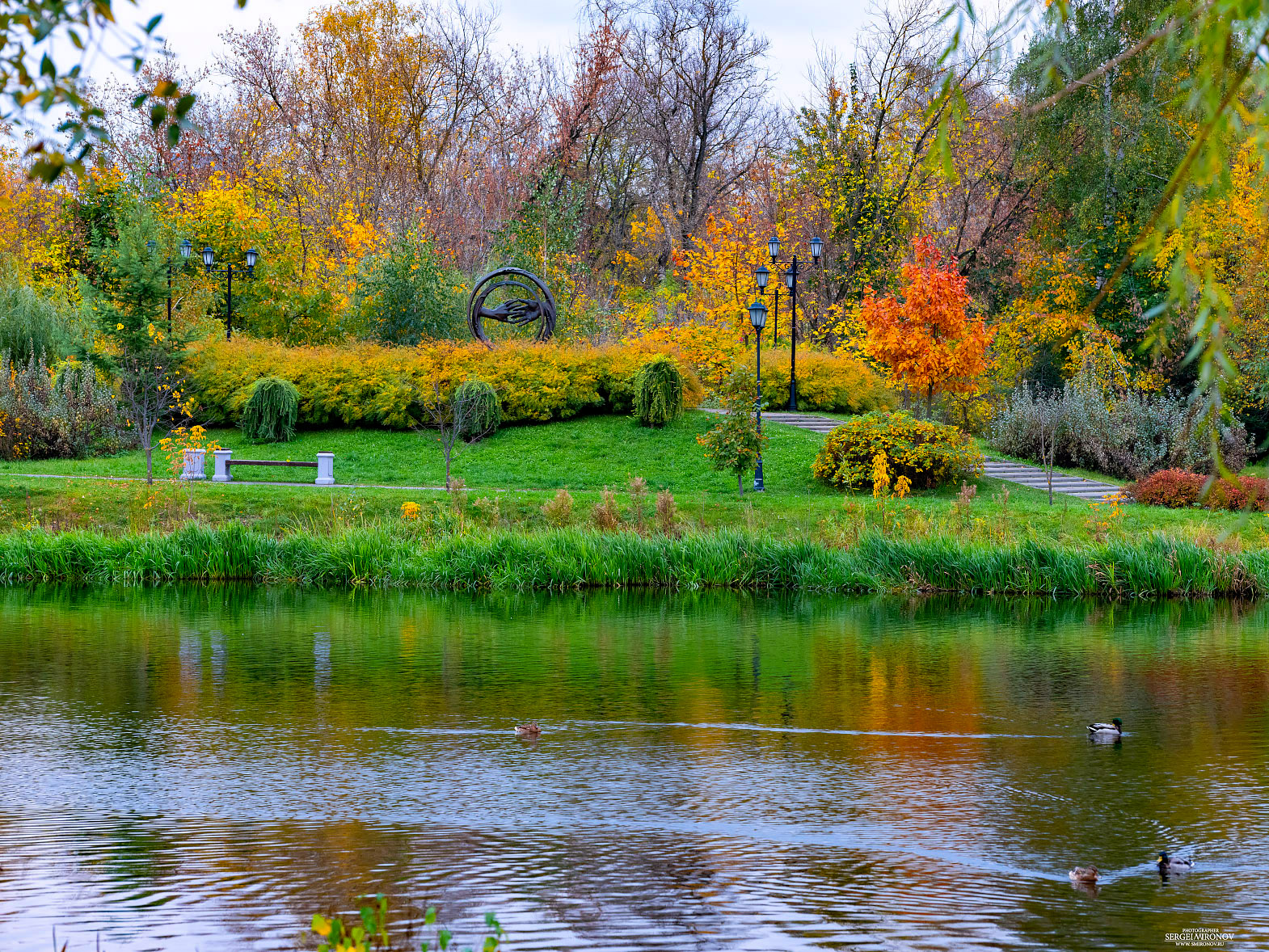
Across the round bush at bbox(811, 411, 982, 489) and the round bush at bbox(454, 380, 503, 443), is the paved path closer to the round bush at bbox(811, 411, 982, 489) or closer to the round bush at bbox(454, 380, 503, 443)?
the round bush at bbox(811, 411, 982, 489)

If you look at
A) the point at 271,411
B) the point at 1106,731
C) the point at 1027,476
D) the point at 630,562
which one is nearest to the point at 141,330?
the point at 271,411

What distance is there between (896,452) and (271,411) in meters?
14.9

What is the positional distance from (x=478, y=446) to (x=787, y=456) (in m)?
7.20

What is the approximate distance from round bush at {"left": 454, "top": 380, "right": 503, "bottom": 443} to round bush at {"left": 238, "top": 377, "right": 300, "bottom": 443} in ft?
13.6

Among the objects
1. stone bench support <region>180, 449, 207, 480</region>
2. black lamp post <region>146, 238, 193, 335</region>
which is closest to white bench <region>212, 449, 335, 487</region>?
stone bench support <region>180, 449, 207, 480</region>

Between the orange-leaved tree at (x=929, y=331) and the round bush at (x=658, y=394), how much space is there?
207 inches

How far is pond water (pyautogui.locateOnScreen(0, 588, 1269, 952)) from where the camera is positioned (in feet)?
21.7

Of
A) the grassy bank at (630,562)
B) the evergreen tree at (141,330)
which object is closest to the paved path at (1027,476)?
the grassy bank at (630,562)

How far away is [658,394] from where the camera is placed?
31234 millimetres

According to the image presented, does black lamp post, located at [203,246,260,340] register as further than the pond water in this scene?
Yes

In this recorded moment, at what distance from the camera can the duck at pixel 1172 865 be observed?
7.26 m

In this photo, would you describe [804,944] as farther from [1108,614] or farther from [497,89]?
[497,89]

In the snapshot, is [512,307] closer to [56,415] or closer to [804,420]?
[804,420]

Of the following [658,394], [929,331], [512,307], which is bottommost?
[658,394]
